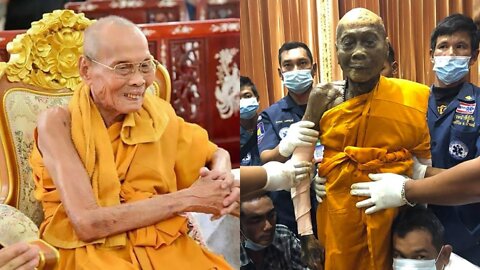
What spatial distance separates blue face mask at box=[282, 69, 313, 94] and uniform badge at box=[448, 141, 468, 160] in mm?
391

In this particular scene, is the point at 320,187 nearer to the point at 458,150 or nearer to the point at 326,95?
the point at 326,95

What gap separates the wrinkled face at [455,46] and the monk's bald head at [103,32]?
2.48 ft

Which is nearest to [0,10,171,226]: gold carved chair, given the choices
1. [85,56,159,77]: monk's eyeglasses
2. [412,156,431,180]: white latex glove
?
[85,56,159,77]: monk's eyeglasses

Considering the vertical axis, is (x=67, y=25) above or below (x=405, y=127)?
above

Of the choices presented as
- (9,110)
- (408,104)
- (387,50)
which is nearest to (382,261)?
(408,104)

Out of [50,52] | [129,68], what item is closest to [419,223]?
[129,68]

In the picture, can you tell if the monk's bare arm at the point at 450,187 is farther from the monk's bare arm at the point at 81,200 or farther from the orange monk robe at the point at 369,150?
the monk's bare arm at the point at 81,200

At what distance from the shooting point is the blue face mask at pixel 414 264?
1.68 m

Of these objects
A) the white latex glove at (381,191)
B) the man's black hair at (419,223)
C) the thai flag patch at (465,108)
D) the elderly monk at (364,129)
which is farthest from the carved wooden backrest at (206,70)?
the thai flag patch at (465,108)

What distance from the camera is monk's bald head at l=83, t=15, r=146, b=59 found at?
1.67 meters

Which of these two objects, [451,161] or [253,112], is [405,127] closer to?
[451,161]

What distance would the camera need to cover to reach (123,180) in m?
1.69

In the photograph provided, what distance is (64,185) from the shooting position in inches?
65.1

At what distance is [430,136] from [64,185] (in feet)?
3.06
